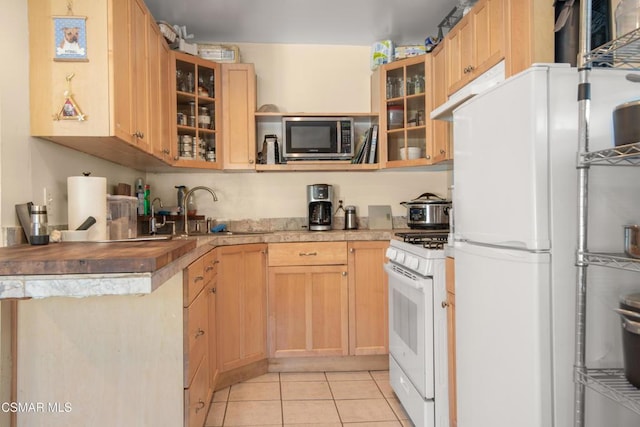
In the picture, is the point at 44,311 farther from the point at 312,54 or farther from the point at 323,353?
the point at 312,54

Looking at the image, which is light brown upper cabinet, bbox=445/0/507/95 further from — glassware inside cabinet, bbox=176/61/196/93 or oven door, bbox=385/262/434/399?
glassware inside cabinet, bbox=176/61/196/93

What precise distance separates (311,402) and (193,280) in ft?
3.62

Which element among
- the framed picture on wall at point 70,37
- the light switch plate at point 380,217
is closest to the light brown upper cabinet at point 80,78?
the framed picture on wall at point 70,37

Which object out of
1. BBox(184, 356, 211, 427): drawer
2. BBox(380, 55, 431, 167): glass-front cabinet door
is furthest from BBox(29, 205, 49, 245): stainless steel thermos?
BBox(380, 55, 431, 167): glass-front cabinet door

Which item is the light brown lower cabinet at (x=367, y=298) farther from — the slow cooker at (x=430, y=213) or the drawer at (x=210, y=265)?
the drawer at (x=210, y=265)

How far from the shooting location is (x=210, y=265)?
2.29 metres

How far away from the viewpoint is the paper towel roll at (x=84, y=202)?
180 cm

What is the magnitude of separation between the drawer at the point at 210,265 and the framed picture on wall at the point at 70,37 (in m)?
1.05

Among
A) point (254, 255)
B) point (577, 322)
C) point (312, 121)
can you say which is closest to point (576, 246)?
point (577, 322)

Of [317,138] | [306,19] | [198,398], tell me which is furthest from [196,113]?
[198,398]

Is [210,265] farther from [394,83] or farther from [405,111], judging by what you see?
[394,83]

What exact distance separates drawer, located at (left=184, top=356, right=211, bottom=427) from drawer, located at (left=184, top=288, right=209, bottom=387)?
0.15ft

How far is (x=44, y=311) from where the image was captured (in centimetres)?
141

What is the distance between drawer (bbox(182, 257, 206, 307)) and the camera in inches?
66.1
